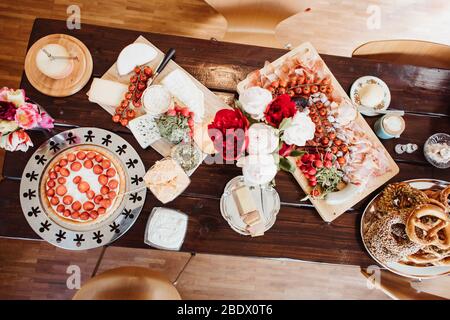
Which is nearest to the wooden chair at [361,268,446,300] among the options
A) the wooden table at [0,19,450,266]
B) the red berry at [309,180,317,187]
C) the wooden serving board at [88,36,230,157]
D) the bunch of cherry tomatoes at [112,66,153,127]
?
the wooden table at [0,19,450,266]

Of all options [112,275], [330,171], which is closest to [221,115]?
[330,171]

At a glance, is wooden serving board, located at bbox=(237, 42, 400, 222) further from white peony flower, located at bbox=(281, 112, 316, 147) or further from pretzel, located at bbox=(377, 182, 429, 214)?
white peony flower, located at bbox=(281, 112, 316, 147)

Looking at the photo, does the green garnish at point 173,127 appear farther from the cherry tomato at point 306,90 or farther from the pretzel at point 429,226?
the pretzel at point 429,226

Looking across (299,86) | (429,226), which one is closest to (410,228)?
(429,226)

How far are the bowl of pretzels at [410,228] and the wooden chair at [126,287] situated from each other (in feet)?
2.69

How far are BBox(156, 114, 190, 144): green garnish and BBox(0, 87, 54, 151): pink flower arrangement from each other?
0.40 m

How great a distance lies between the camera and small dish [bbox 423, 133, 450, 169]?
1.48m

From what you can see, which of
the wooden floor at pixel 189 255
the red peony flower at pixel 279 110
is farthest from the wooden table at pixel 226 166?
the wooden floor at pixel 189 255

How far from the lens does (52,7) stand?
2.32 meters

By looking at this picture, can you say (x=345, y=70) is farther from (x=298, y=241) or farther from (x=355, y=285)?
(x=355, y=285)

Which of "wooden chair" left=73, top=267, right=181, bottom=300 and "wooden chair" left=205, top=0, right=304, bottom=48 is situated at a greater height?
"wooden chair" left=205, top=0, right=304, bottom=48

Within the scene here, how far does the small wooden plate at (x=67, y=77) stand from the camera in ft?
4.56

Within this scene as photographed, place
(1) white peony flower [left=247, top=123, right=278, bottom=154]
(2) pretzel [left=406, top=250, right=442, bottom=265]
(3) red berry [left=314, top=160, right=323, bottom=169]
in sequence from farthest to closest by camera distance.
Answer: (3) red berry [left=314, top=160, right=323, bottom=169]
(2) pretzel [left=406, top=250, right=442, bottom=265]
(1) white peony flower [left=247, top=123, right=278, bottom=154]
